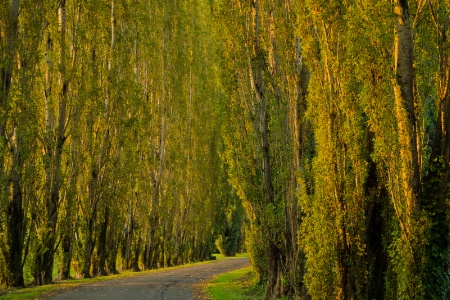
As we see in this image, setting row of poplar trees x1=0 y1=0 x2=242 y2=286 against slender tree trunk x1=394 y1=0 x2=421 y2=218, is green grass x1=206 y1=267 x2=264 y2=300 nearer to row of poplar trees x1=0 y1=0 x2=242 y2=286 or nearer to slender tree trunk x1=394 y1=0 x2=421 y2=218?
row of poplar trees x1=0 y1=0 x2=242 y2=286

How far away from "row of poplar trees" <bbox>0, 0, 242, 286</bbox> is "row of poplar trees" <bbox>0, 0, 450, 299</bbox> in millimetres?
78

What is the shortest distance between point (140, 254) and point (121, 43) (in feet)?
41.2

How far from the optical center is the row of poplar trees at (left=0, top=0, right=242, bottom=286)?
64.9 ft

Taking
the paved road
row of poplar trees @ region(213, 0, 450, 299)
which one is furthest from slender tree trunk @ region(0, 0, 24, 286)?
row of poplar trees @ region(213, 0, 450, 299)

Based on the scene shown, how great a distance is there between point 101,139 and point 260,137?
426 inches

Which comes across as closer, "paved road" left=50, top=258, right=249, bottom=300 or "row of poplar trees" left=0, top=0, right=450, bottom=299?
"row of poplar trees" left=0, top=0, right=450, bottom=299

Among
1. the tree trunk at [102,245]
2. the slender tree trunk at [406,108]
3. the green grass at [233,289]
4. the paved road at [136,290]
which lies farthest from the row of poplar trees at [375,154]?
the tree trunk at [102,245]

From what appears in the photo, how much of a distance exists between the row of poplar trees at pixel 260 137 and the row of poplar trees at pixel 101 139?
0.08 m

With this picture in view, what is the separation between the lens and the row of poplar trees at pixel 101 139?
19.8 metres

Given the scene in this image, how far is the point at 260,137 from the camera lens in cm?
1705

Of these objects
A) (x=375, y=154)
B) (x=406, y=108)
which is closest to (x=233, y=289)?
(x=375, y=154)

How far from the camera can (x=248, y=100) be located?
58.0ft

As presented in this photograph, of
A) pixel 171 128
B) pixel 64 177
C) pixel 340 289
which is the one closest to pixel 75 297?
pixel 64 177

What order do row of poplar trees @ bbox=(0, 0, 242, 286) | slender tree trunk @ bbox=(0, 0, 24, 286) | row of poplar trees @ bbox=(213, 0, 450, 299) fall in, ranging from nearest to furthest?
1. row of poplar trees @ bbox=(213, 0, 450, 299)
2. slender tree trunk @ bbox=(0, 0, 24, 286)
3. row of poplar trees @ bbox=(0, 0, 242, 286)
